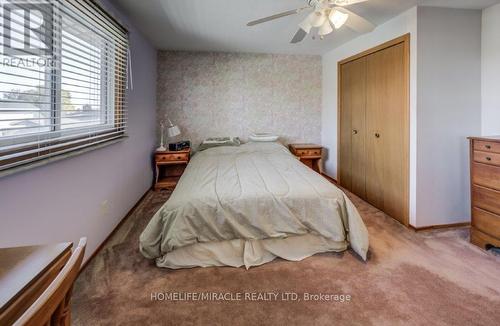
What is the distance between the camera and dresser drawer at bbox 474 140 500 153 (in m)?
2.11

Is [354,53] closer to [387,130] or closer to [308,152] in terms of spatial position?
[387,130]

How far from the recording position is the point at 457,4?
8.18 ft

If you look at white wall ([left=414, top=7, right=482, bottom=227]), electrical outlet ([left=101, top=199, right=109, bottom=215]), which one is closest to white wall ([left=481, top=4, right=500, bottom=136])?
white wall ([left=414, top=7, right=482, bottom=227])

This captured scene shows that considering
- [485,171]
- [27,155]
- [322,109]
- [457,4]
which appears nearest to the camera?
[27,155]

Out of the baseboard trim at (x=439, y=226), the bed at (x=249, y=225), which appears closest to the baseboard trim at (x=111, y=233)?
the bed at (x=249, y=225)

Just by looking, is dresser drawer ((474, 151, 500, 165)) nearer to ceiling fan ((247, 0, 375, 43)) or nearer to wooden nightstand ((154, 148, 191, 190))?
ceiling fan ((247, 0, 375, 43))

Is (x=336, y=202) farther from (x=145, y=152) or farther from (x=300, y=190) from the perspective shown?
(x=145, y=152)

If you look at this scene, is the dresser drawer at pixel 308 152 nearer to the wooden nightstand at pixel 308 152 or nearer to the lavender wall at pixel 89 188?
the wooden nightstand at pixel 308 152

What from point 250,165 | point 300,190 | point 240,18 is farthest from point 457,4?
point 250,165

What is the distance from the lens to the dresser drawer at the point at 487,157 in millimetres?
2117

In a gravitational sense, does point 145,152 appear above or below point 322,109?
below

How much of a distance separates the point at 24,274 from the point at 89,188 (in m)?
1.63

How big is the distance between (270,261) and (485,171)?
6.38 ft

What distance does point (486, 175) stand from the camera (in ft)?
7.28
